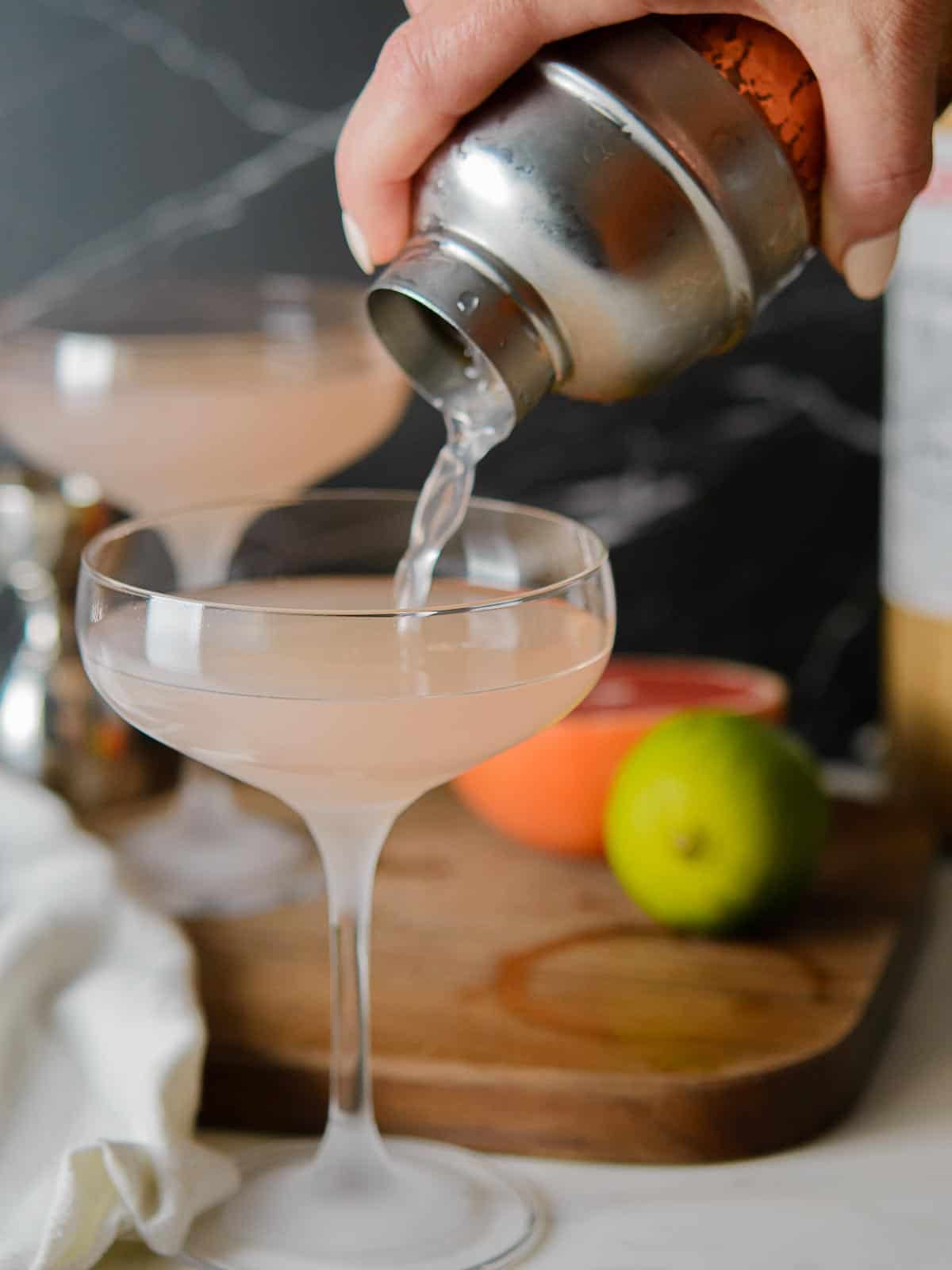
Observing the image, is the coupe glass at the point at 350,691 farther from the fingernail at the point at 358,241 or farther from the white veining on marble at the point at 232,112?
the white veining on marble at the point at 232,112

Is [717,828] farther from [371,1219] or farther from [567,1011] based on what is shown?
[371,1219]

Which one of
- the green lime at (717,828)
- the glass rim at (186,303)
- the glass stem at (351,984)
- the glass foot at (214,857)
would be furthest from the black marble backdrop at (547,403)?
the glass stem at (351,984)

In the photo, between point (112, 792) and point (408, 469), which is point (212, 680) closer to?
point (112, 792)

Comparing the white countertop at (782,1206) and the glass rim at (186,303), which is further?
the glass rim at (186,303)

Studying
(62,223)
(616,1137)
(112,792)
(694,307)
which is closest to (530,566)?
(694,307)

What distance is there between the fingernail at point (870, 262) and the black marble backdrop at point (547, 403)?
662mm

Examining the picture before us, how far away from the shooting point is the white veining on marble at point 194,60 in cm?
156

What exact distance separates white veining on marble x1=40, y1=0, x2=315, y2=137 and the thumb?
2.67 feet

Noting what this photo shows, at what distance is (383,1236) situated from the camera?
87cm

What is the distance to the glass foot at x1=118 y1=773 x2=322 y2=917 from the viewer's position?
1230 millimetres

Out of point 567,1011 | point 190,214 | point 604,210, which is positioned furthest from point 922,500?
point 190,214

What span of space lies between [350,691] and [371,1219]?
30 centimetres

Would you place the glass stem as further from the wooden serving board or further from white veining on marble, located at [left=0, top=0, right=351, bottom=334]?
white veining on marble, located at [left=0, top=0, right=351, bottom=334]

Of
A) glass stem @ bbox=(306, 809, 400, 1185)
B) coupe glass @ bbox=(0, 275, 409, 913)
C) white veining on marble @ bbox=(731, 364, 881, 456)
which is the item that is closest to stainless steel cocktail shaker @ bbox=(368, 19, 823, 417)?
glass stem @ bbox=(306, 809, 400, 1185)
